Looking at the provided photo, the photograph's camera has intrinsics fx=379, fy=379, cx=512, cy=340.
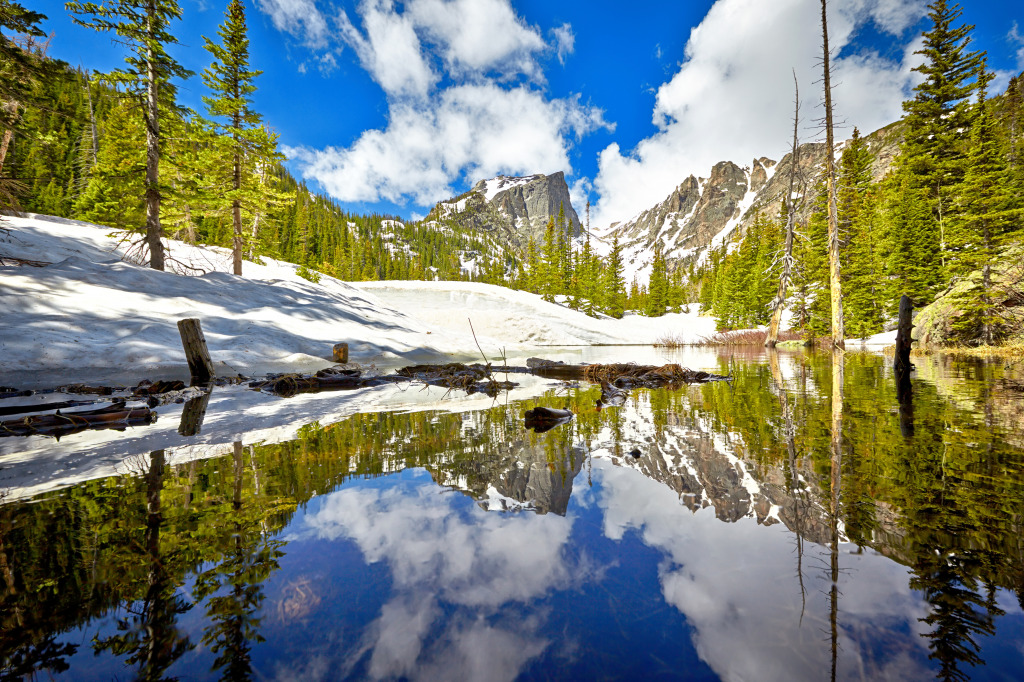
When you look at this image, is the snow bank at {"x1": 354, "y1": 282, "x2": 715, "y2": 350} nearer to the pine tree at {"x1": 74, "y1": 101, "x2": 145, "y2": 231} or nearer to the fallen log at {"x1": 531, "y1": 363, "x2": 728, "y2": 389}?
the fallen log at {"x1": 531, "y1": 363, "x2": 728, "y2": 389}

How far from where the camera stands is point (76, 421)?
4.64 m

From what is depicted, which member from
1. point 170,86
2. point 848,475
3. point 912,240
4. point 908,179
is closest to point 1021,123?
point 908,179

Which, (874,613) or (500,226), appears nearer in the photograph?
(874,613)

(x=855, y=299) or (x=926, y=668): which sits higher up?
(x=855, y=299)

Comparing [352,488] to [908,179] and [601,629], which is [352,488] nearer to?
[601,629]

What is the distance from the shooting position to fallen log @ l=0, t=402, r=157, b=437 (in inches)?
173

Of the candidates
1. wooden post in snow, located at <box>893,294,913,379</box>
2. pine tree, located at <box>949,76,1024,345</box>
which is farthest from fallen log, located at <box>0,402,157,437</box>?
pine tree, located at <box>949,76,1024,345</box>

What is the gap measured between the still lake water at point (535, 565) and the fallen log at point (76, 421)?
6.92ft

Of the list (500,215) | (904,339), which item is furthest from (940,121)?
(500,215)

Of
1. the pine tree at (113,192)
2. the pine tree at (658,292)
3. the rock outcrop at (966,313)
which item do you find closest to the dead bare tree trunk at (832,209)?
the rock outcrop at (966,313)

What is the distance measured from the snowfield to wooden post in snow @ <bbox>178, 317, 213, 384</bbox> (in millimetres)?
919

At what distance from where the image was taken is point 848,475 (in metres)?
2.59

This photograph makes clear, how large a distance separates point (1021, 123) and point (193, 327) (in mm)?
62495

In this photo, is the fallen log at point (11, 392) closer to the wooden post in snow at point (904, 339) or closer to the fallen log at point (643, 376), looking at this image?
the fallen log at point (643, 376)
